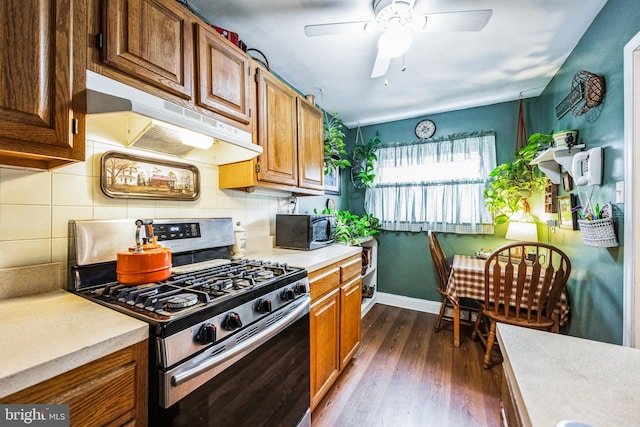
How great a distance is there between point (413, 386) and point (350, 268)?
927 mm

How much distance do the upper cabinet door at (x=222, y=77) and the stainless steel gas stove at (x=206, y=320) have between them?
0.65 metres

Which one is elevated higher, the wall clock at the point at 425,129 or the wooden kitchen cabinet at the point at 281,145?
the wall clock at the point at 425,129

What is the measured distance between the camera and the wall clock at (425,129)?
3.11 metres

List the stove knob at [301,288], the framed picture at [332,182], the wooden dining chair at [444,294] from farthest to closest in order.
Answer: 1. the framed picture at [332,182]
2. the wooden dining chair at [444,294]
3. the stove knob at [301,288]

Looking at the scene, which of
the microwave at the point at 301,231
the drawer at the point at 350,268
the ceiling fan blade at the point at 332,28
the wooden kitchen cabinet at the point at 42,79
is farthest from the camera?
the microwave at the point at 301,231

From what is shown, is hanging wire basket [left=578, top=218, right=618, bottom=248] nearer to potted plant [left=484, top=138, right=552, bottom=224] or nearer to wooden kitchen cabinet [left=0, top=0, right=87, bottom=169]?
potted plant [left=484, top=138, right=552, bottom=224]

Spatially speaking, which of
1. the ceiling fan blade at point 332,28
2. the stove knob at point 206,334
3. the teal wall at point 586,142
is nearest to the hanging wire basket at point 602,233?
the teal wall at point 586,142

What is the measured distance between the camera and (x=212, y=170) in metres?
→ 1.66

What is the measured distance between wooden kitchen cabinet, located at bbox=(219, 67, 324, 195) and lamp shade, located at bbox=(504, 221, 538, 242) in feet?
6.40

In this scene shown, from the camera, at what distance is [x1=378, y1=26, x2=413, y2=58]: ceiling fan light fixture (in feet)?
4.47

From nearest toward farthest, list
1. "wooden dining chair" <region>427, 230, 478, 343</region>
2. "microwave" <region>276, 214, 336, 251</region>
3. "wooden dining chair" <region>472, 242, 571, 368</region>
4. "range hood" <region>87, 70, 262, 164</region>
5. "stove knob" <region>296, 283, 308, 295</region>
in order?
1. "range hood" <region>87, 70, 262, 164</region>
2. "stove knob" <region>296, 283, 308, 295</region>
3. "wooden dining chair" <region>472, 242, 571, 368</region>
4. "microwave" <region>276, 214, 336, 251</region>
5. "wooden dining chair" <region>427, 230, 478, 343</region>

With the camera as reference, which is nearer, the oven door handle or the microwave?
the oven door handle

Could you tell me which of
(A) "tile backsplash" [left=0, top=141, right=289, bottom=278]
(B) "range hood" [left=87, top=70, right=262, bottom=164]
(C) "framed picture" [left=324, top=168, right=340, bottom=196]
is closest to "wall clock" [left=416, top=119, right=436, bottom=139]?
(C) "framed picture" [left=324, top=168, right=340, bottom=196]

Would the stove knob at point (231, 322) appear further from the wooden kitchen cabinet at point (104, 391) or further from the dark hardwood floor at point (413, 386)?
the dark hardwood floor at point (413, 386)
